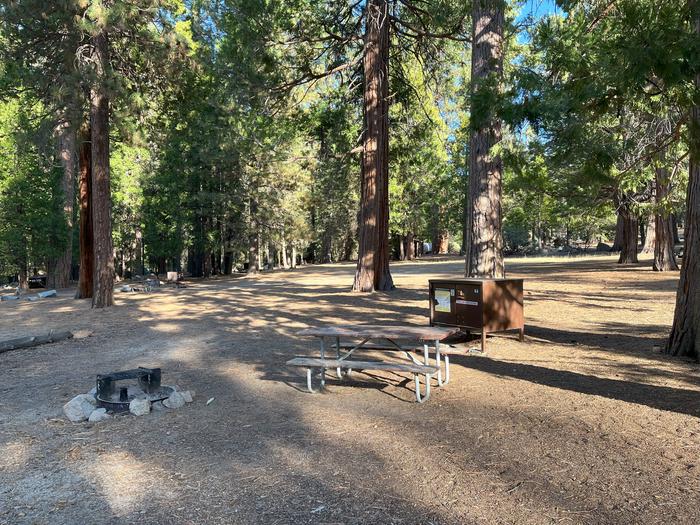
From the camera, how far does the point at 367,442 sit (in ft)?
14.1

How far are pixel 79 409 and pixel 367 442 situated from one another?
2.84 metres

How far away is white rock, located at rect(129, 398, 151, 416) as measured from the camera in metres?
5.13

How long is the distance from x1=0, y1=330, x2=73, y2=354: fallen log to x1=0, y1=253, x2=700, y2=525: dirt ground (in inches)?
15.6

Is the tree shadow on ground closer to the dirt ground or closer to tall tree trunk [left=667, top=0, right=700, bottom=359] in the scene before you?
the dirt ground

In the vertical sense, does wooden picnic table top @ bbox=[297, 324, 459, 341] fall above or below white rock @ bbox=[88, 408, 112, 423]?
above

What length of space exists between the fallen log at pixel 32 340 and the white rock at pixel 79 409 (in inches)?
176

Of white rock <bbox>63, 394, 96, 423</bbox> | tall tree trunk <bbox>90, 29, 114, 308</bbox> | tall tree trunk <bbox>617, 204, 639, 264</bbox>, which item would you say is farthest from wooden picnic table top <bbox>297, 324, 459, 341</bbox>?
tall tree trunk <bbox>617, 204, 639, 264</bbox>

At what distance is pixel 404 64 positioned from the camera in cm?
1817

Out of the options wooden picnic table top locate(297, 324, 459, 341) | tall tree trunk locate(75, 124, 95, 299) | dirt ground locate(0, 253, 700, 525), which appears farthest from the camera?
tall tree trunk locate(75, 124, 95, 299)

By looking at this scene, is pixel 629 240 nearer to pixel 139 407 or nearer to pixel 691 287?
pixel 691 287

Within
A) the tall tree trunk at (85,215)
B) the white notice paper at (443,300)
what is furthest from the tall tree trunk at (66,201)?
the white notice paper at (443,300)

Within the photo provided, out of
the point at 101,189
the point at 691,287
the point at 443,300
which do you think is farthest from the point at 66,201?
the point at 691,287

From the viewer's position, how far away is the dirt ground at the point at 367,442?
3.23 meters

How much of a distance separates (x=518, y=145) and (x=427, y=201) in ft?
129
